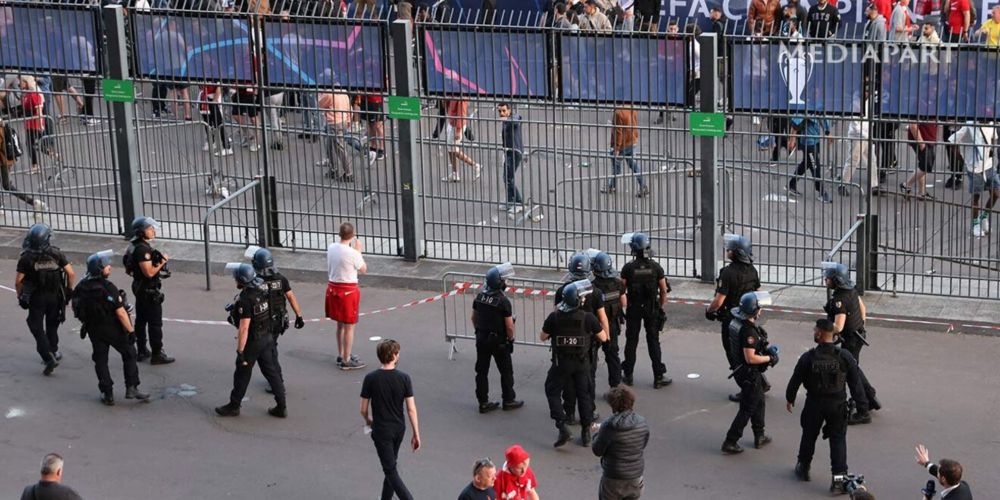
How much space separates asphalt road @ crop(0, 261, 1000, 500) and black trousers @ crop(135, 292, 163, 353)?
273mm

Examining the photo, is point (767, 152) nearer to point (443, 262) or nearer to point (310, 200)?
point (443, 262)

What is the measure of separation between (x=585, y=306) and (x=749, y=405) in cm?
166

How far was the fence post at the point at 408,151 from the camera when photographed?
17469 mm

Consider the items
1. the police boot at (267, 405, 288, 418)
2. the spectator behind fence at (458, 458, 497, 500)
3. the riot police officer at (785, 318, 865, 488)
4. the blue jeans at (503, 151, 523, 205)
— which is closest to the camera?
the spectator behind fence at (458, 458, 497, 500)

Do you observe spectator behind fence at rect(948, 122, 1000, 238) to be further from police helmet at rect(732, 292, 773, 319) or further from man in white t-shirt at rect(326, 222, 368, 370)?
man in white t-shirt at rect(326, 222, 368, 370)

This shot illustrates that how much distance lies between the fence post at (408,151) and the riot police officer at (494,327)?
15.0 ft

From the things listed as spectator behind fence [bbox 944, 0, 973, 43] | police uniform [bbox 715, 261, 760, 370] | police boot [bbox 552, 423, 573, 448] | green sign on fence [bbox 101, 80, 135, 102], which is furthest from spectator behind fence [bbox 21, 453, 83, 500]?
spectator behind fence [bbox 944, 0, 973, 43]

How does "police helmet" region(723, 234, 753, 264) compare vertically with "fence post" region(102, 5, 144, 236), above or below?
below

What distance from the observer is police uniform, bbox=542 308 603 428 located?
41.6ft

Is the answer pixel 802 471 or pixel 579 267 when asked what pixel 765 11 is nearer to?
pixel 579 267

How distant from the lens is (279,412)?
13.9m

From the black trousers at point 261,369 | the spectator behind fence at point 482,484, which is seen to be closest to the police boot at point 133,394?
the black trousers at point 261,369

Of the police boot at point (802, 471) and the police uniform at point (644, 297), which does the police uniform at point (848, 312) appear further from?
the police uniform at point (644, 297)

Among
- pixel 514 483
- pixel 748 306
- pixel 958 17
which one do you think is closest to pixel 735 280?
pixel 748 306
